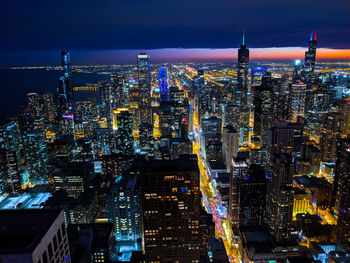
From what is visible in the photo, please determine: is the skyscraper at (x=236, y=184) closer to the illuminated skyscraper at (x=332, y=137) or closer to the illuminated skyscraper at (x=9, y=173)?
the illuminated skyscraper at (x=332, y=137)

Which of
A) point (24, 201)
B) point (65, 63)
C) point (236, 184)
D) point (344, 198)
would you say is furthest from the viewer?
point (65, 63)

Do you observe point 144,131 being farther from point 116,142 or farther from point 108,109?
point 108,109

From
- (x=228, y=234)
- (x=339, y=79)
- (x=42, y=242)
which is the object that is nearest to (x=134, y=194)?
(x=228, y=234)

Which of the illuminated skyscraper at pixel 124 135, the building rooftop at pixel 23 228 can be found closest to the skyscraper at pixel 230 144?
the illuminated skyscraper at pixel 124 135

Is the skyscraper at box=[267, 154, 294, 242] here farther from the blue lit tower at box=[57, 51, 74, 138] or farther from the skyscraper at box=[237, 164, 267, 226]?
the blue lit tower at box=[57, 51, 74, 138]

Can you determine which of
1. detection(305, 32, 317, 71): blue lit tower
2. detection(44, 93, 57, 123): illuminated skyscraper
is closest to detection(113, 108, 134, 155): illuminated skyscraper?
detection(44, 93, 57, 123): illuminated skyscraper

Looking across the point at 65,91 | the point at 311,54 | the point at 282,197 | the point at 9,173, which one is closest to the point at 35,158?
the point at 9,173

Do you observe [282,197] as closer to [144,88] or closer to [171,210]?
[171,210]
